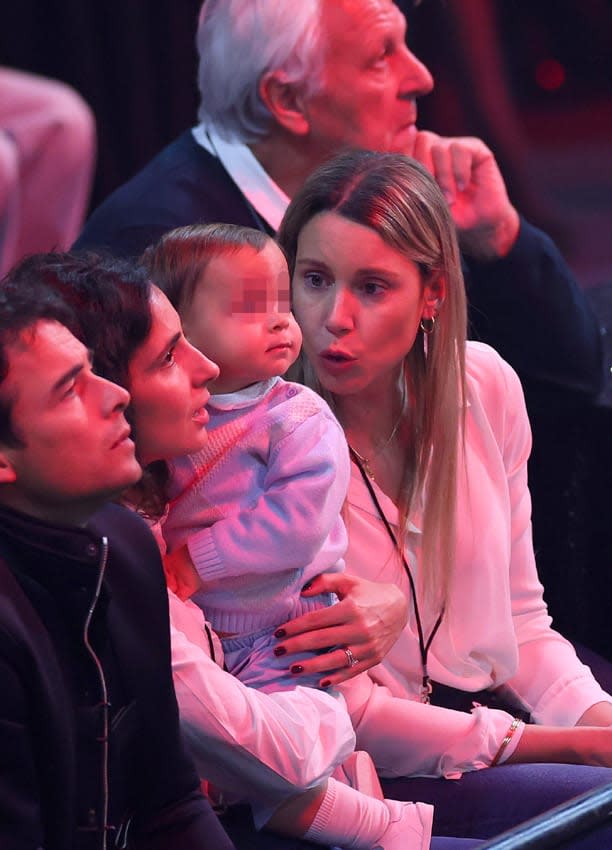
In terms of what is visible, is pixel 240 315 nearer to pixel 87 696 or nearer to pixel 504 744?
pixel 87 696

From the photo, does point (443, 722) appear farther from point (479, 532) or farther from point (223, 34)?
point (223, 34)

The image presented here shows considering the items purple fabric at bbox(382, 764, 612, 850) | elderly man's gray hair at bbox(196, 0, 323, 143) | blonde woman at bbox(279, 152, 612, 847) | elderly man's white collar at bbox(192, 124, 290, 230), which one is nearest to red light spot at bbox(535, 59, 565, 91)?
elderly man's gray hair at bbox(196, 0, 323, 143)

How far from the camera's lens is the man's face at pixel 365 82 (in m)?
2.94

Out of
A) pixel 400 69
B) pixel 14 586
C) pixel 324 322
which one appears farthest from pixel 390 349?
pixel 400 69

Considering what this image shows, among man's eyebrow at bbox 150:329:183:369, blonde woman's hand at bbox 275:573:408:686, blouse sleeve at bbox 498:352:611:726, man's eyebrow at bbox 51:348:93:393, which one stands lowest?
blouse sleeve at bbox 498:352:611:726

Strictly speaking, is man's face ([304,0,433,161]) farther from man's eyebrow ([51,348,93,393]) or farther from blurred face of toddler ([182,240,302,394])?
man's eyebrow ([51,348,93,393])

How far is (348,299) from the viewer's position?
2.07 metres

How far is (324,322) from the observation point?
2.05 meters

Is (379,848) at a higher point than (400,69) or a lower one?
lower

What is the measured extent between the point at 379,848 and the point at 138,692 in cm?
53

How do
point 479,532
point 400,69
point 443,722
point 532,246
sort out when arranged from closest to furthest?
1. point 443,722
2. point 479,532
3. point 400,69
4. point 532,246

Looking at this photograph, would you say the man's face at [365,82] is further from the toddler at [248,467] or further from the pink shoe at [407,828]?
the pink shoe at [407,828]

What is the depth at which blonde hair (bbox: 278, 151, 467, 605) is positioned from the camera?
81.7 inches

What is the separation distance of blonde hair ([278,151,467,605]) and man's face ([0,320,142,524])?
0.83 meters
